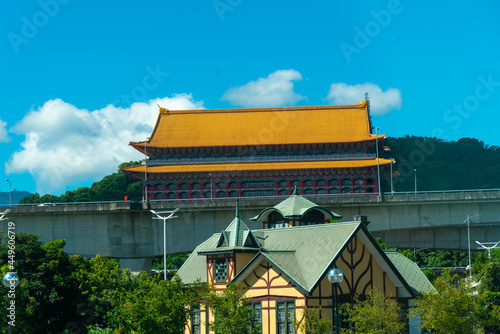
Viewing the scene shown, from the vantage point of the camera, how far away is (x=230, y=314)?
3944 centimetres

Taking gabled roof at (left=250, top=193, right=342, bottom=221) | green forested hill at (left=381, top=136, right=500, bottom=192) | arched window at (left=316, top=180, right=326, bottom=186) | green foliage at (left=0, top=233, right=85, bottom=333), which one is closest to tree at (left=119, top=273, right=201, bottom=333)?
green foliage at (left=0, top=233, right=85, bottom=333)

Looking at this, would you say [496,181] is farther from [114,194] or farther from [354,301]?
[354,301]

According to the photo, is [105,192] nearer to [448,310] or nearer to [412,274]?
[412,274]

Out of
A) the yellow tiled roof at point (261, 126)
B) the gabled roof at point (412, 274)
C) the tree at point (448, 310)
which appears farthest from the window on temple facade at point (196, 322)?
the yellow tiled roof at point (261, 126)

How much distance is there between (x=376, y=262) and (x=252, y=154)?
67977 millimetres

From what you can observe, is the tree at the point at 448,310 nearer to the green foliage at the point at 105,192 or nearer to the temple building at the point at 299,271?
the temple building at the point at 299,271

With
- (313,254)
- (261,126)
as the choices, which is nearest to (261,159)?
(261,126)

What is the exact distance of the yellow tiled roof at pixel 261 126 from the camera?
110188mm

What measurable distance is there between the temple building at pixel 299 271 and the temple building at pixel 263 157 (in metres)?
56.5

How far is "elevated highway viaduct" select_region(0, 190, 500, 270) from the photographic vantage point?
73.6 metres

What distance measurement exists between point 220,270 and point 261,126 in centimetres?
7240

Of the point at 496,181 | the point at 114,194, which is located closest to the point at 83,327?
the point at 114,194

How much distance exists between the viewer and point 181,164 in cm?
11019

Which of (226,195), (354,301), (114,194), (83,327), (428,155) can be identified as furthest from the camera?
(428,155)
